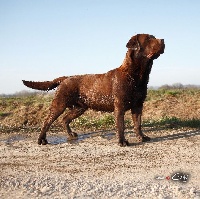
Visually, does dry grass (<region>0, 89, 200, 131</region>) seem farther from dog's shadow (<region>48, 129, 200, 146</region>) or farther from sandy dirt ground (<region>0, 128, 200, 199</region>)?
sandy dirt ground (<region>0, 128, 200, 199</region>)

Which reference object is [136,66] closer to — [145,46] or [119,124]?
[145,46]

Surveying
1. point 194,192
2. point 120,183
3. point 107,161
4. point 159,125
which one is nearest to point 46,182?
point 120,183

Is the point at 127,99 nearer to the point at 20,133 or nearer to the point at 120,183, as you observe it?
the point at 120,183

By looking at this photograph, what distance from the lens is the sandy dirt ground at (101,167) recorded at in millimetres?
4520

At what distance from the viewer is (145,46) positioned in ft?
23.1

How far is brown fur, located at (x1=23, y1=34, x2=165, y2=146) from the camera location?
7.09 meters

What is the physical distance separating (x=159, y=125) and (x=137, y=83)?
288 centimetres

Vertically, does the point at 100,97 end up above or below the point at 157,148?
above

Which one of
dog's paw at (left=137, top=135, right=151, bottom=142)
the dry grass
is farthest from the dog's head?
the dry grass

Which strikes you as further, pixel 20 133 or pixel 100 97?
pixel 20 133

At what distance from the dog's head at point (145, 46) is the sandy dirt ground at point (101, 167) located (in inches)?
70.1

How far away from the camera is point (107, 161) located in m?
6.16

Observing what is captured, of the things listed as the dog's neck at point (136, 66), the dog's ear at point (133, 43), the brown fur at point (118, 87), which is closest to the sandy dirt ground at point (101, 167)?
the brown fur at point (118, 87)

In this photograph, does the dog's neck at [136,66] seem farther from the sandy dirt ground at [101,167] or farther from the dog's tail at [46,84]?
the dog's tail at [46,84]
